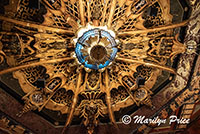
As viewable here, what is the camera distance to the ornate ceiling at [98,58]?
5227 mm

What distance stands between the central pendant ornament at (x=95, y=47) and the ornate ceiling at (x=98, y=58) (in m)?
0.02

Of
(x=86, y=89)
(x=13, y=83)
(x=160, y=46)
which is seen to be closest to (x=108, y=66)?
(x=86, y=89)

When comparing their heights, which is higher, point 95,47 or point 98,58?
point 95,47

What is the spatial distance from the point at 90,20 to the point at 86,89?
1.56m

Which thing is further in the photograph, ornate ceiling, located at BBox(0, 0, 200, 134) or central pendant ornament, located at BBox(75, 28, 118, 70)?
central pendant ornament, located at BBox(75, 28, 118, 70)

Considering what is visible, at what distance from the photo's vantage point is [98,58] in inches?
217

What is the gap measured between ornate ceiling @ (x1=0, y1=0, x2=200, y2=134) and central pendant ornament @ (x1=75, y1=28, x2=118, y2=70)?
0.02 metres

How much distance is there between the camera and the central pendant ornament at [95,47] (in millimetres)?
5395

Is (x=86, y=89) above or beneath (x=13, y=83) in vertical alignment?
beneath

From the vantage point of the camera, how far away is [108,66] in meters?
5.70

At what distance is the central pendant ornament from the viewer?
5395 millimetres

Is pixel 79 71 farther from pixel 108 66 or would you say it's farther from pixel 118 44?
pixel 118 44

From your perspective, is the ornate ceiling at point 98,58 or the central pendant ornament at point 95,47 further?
the central pendant ornament at point 95,47

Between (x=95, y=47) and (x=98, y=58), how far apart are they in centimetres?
26
